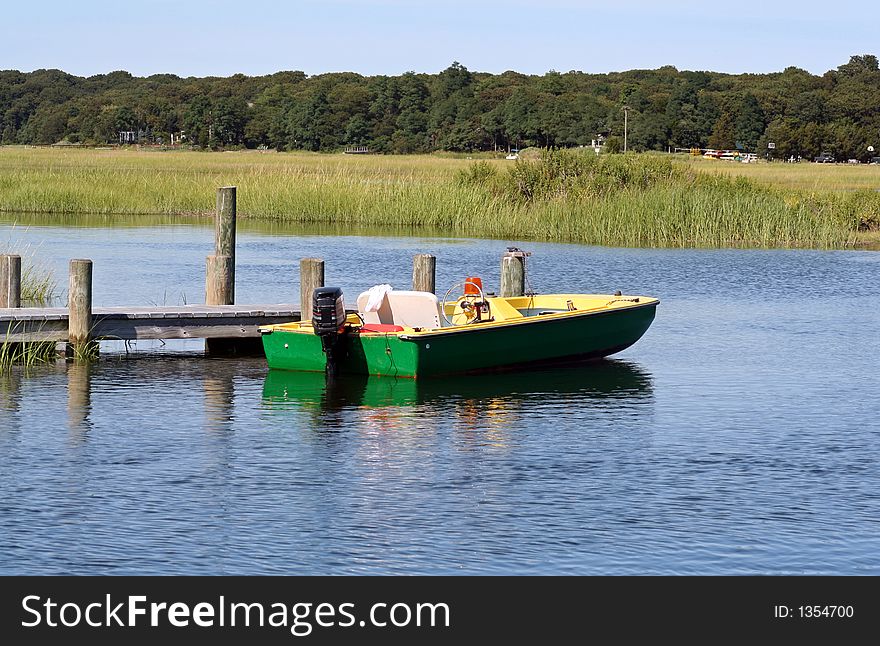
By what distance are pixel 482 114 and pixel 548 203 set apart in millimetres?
109969

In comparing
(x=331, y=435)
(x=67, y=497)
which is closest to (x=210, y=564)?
(x=67, y=497)

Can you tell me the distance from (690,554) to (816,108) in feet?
423

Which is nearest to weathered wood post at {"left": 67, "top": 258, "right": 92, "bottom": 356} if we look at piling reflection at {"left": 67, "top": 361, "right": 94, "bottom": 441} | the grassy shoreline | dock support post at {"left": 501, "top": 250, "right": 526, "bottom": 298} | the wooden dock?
the wooden dock

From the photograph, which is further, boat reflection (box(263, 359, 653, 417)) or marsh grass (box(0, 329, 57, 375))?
marsh grass (box(0, 329, 57, 375))

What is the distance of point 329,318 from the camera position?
16.6 m

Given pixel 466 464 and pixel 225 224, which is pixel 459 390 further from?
pixel 225 224

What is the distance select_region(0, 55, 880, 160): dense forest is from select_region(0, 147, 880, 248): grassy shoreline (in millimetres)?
82640

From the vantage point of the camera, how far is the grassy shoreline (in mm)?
35312

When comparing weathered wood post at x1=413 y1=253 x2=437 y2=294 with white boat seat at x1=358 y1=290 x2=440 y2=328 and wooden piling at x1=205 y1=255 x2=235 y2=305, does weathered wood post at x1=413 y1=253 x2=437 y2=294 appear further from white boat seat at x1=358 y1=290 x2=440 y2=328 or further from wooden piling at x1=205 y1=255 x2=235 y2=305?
wooden piling at x1=205 y1=255 x2=235 y2=305

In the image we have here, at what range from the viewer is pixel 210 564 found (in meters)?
9.77

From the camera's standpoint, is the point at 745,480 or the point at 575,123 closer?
the point at 745,480

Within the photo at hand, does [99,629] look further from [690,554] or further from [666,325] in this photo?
[666,325]

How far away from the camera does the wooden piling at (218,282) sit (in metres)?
19.2

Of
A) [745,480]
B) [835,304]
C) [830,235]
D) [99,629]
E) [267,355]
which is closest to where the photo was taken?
[99,629]
